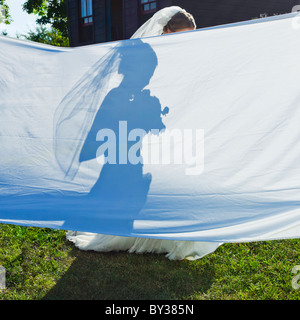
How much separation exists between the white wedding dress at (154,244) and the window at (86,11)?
1119 centimetres

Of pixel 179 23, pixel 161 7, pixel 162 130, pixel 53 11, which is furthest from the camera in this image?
pixel 53 11

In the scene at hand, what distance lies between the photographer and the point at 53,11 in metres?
22.3

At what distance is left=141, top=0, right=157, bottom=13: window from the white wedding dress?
25.5 ft

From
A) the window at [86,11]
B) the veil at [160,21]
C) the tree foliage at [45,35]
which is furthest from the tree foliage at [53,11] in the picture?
the veil at [160,21]

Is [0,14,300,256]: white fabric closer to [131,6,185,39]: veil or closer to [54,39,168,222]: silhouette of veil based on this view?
[54,39,168,222]: silhouette of veil

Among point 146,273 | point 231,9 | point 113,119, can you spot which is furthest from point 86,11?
point 146,273

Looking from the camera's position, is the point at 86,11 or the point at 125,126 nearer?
the point at 125,126

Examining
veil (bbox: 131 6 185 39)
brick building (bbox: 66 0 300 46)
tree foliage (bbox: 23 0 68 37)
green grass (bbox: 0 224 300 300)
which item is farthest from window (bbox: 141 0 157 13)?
tree foliage (bbox: 23 0 68 37)

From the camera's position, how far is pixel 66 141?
309 centimetres

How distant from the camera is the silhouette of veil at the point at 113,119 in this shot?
289cm

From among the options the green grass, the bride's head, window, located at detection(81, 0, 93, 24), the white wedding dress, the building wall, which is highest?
window, located at detection(81, 0, 93, 24)

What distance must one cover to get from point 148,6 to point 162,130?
9.31 meters

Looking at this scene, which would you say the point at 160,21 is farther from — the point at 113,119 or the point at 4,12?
the point at 4,12

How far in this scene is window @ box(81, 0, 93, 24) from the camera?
14.0 metres
